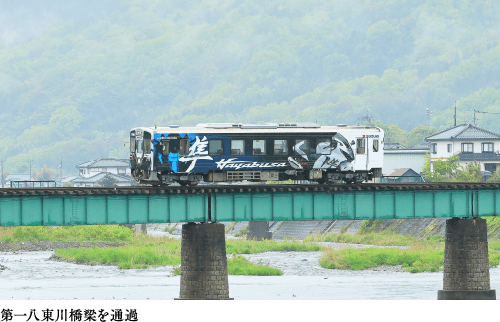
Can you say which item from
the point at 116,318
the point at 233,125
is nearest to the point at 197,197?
the point at 233,125

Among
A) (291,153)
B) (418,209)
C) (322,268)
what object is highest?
(291,153)

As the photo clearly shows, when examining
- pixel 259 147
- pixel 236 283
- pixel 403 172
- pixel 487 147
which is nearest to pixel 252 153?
pixel 259 147

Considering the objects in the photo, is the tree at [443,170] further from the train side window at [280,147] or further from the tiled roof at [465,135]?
the train side window at [280,147]

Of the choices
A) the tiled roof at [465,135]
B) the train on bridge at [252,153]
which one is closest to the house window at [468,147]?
the tiled roof at [465,135]

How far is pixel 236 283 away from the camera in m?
70.4

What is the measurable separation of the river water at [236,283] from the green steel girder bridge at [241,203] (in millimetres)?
8814

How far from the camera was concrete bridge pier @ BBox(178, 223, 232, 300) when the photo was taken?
168ft

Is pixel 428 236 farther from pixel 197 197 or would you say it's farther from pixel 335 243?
pixel 197 197

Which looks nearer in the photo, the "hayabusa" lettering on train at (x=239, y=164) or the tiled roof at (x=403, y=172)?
the "hayabusa" lettering on train at (x=239, y=164)

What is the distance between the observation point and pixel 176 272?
250 feet

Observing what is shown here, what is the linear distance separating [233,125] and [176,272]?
27.7 m

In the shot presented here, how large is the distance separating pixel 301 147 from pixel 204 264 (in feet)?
33.2

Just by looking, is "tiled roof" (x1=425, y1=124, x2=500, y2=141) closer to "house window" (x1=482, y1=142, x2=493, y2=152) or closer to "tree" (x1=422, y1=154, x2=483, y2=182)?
"house window" (x1=482, y1=142, x2=493, y2=152)

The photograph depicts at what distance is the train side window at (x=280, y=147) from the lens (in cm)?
5244
